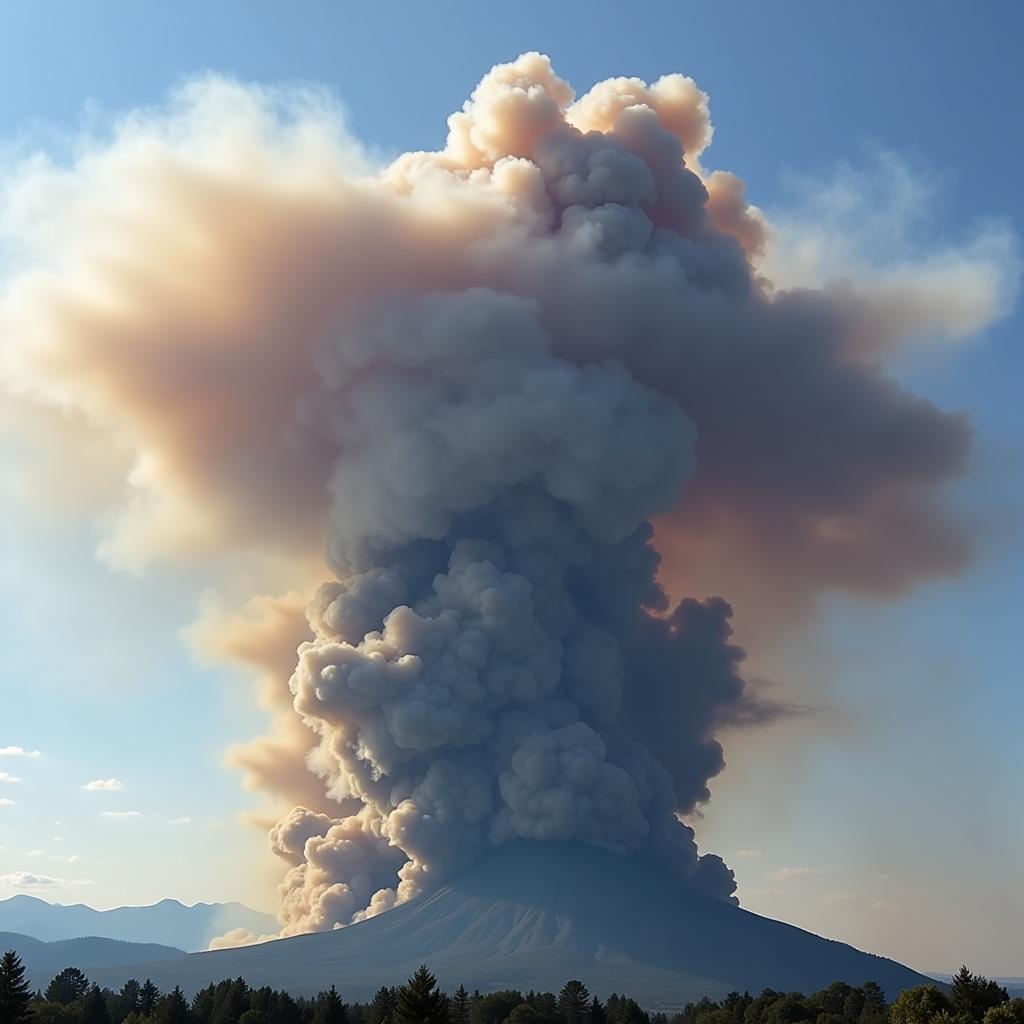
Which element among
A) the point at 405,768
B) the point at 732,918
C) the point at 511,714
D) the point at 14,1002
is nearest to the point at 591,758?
the point at 511,714

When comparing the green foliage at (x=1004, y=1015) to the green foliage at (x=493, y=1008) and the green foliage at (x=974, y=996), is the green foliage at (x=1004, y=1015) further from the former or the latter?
the green foliage at (x=493, y=1008)

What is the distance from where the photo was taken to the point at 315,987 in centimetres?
9031

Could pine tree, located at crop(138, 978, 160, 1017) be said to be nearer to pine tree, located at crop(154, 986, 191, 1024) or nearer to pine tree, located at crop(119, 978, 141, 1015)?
pine tree, located at crop(119, 978, 141, 1015)

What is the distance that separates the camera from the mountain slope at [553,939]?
94.5m

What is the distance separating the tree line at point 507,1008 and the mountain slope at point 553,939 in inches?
730

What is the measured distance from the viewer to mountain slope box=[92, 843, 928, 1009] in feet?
310

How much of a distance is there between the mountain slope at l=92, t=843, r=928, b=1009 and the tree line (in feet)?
60.9

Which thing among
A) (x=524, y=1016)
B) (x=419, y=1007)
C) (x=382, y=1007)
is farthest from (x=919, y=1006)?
(x=419, y=1007)

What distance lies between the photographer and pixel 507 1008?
6744 cm

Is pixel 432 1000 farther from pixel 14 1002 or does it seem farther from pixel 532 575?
pixel 532 575

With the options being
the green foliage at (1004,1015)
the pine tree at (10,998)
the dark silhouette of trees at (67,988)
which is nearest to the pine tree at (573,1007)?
the green foliage at (1004,1015)

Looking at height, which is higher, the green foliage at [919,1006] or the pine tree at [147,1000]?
the green foliage at [919,1006]

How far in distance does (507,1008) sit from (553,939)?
32.4 metres

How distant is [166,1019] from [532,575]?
43.6 m
